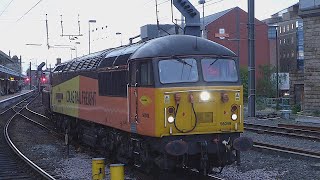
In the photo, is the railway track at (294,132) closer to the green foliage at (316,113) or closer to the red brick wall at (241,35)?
the green foliage at (316,113)

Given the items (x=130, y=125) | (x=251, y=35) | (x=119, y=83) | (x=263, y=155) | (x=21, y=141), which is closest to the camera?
(x=130, y=125)

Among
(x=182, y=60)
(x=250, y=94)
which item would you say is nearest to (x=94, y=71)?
(x=182, y=60)

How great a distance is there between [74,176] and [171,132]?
10.9 ft

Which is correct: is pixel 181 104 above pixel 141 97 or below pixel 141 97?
below

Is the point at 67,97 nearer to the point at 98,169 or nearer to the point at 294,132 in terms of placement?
the point at 98,169

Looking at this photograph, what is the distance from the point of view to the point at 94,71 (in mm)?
14633

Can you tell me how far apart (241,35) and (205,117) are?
60161 millimetres

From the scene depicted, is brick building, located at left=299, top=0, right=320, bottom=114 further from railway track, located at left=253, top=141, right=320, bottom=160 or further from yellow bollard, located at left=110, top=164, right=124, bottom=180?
yellow bollard, located at left=110, top=164, right=124, bottom=180

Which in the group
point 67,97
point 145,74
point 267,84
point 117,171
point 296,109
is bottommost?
point 296,109

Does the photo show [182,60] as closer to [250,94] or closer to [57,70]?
[57,70]

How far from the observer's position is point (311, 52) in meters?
30.4

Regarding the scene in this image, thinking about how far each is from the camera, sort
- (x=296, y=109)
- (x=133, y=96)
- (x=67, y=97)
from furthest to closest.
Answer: (x=296, y=109), (x=67, y=97), (x=133, y=96)

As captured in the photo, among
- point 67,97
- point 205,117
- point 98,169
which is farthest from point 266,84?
point 98,169

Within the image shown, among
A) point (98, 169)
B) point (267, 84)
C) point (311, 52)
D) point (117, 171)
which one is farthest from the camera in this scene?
point (267, 84)
